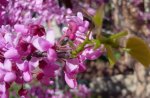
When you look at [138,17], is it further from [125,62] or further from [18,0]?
[18,0]

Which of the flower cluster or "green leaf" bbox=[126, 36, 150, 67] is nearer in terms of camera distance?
"green leaf" bbox=[126, 36, 150, 67]

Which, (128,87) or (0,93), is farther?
(128,87)

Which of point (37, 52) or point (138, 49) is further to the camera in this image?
point (37, 52)

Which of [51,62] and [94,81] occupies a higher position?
[51,62]

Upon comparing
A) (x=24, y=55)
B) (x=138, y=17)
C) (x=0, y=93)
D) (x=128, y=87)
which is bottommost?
(x=128, y=87)

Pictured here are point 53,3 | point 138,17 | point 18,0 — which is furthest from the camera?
point 138,17

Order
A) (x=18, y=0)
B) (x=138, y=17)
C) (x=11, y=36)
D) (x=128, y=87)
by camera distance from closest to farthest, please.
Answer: (x=11, y=36), (x=18, y=0), (x=138, y=17), (x=128, y=87)

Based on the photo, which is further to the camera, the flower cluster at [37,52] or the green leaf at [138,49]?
the flower cluster at [37,52]

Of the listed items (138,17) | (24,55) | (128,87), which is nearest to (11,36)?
(24,55)
